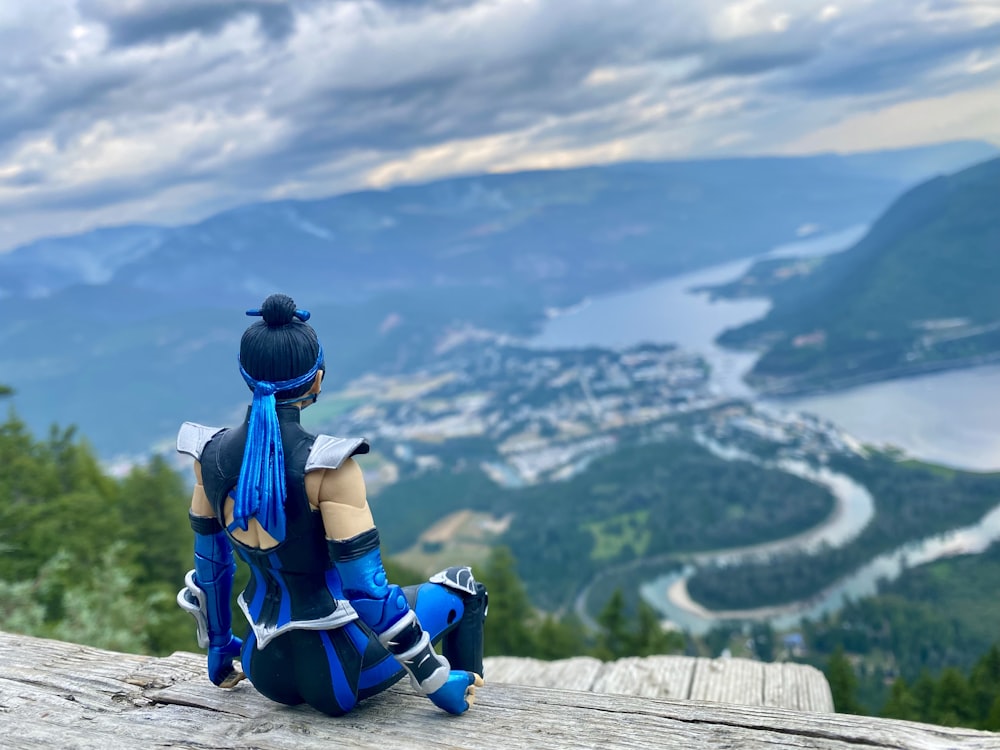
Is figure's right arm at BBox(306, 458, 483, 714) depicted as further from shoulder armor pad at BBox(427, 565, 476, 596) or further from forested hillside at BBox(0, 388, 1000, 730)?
forested hillside at BBox(0, 388, 1000, 730)

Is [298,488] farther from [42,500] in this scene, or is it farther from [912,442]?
[912,442]

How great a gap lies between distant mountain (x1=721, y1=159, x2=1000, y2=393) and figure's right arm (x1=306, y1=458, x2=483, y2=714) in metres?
109

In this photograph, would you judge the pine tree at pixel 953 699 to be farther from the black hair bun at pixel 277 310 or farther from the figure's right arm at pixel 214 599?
the black hair bun at pixel 277 310

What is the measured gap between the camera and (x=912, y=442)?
7312 centimetres

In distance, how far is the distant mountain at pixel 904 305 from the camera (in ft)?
350

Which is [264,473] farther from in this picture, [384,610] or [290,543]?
[384,610]

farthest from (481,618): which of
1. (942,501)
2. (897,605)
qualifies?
(942,501)

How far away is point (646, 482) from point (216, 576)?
2983 inches

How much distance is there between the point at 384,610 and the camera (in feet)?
12.4

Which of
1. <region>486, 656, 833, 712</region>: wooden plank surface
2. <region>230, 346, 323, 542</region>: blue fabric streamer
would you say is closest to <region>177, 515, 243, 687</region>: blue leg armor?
<region>230, 346, 323, 542</region>: blue fabric streamer

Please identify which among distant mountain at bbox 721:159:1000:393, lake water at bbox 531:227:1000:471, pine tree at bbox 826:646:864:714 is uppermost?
distant mountain at bbox 721:159:1000:393

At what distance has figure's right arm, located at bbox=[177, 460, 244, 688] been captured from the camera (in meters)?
4.29

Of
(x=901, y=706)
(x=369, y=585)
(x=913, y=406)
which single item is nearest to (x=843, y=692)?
(x=901, y=706)

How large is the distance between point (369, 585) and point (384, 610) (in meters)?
0.16
